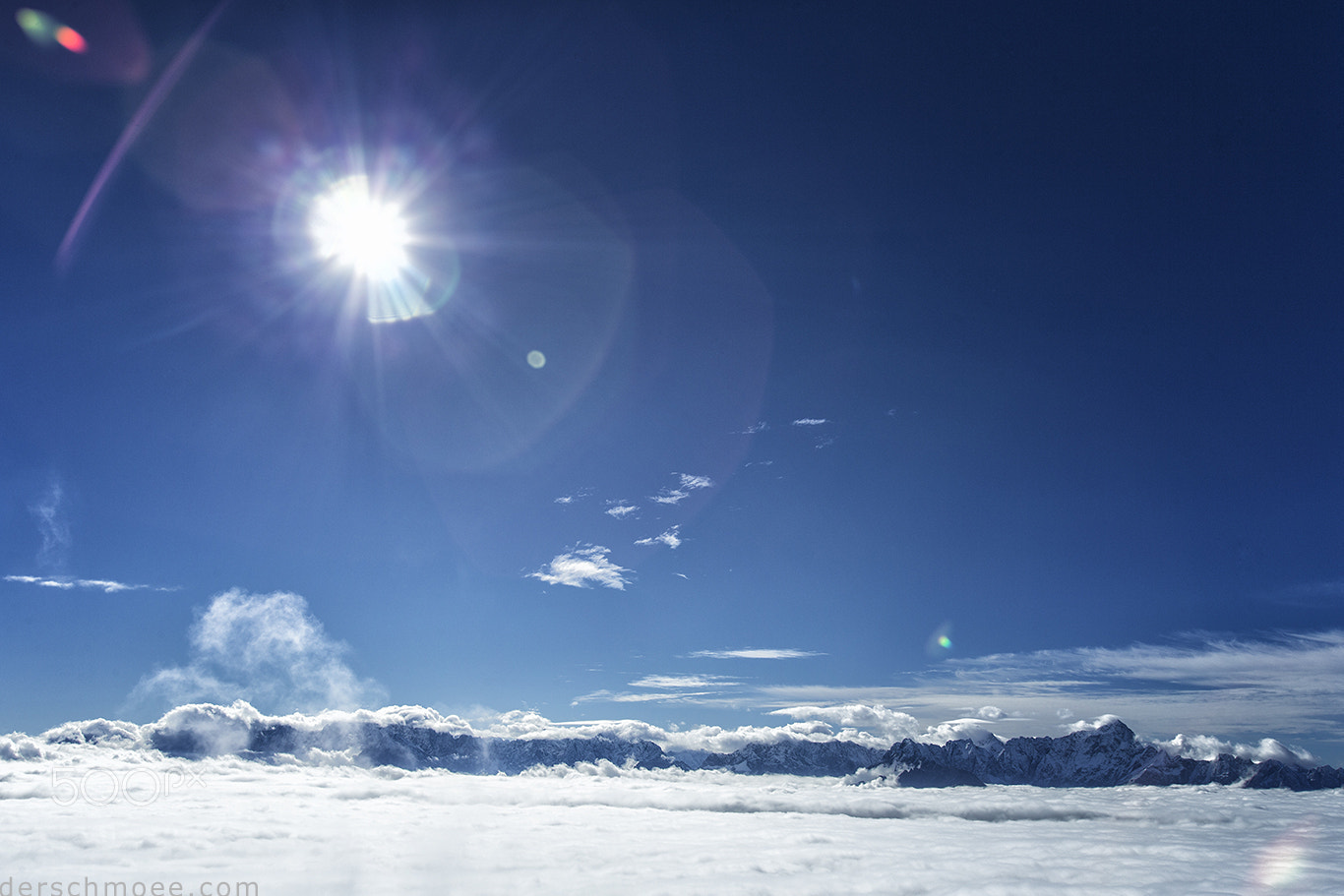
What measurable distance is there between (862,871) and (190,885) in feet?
466

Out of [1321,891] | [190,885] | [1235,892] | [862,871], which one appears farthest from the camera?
[1321,891]

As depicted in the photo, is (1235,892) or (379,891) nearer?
(379,891)

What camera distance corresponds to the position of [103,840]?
16338 cm

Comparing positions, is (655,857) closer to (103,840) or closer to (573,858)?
(573,858)

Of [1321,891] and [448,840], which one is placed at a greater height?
[448,840]

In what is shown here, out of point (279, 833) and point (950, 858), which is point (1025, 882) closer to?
point (950, 858)

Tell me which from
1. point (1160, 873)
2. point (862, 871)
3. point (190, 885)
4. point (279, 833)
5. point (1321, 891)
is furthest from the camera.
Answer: point (279, 833)

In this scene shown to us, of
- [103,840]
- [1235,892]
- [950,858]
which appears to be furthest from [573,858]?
[1235,892]

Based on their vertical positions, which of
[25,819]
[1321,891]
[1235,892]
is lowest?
[1321,891]

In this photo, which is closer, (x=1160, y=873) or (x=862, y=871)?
(x=862, y=871)

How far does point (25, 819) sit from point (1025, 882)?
294742 millimetres

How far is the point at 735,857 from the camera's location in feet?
562

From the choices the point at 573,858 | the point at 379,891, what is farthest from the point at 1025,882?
the point at 379,891

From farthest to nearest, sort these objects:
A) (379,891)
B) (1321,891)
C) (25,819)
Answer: (25,819) < (1321,891) < (379,891)
